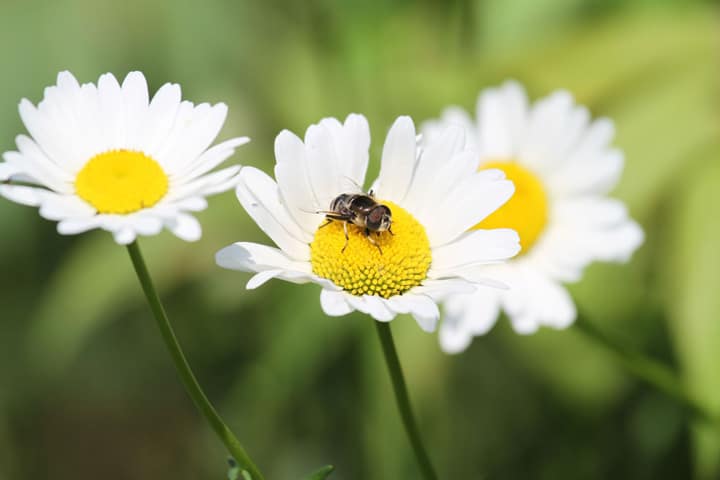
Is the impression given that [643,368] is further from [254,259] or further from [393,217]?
[254,259]

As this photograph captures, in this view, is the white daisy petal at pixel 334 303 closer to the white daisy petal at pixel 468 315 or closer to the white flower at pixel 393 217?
the white flower at pixel 393 217

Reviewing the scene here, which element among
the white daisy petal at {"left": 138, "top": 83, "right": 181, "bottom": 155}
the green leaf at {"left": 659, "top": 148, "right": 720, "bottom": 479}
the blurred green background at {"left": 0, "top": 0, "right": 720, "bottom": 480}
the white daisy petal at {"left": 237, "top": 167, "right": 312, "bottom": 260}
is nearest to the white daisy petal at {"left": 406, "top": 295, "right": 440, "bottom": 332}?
the white daisy petal at {"left": 237, "top": 167, "right": 312, "bottom": 260}

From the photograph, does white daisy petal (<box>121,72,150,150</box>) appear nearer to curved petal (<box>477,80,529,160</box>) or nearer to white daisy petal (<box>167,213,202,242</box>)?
white daisy petal (<box>167,213,202,242</box>)

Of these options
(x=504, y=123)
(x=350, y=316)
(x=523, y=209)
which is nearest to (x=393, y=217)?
(x=523, y=209)

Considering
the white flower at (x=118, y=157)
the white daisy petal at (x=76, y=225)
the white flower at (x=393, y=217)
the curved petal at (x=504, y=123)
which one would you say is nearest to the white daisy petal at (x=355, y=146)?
the white flower at (x=393, y=217)

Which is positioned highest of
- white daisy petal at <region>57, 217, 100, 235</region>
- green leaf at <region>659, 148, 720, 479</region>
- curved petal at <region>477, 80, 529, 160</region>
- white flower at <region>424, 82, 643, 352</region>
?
white daisy petal at <region>57, 217, 100, 235</region>

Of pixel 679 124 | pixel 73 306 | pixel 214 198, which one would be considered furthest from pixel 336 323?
pixel 679 124
